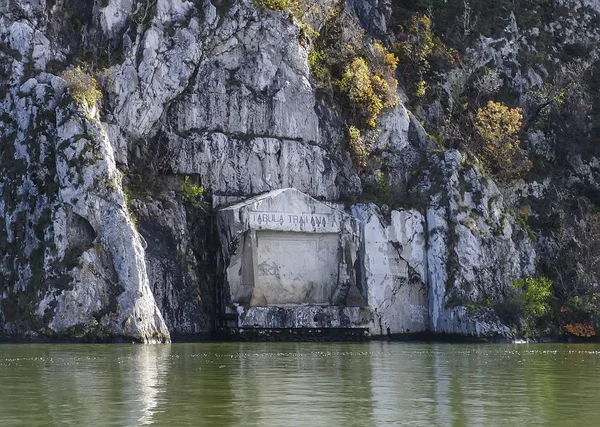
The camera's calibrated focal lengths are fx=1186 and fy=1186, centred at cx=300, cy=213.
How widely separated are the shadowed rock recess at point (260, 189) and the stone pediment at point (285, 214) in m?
0.10

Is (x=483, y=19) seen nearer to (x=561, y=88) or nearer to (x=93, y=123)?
(x=561, y=88)

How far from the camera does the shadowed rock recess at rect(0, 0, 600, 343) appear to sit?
52.3 meters

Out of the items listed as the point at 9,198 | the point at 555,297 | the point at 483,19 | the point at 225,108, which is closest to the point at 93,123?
the point at 9,198

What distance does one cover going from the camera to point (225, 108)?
61.2 metres

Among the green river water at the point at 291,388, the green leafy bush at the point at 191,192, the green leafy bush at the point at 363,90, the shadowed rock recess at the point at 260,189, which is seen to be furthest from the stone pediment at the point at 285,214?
the green river water at the point at 291,388

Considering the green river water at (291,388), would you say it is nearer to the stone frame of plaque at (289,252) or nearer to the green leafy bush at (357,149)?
the stone frame of plaque at (289,252)

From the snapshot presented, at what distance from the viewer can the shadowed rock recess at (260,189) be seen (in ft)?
172

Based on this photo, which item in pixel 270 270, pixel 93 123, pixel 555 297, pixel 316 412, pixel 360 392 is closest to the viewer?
pixel 316 412

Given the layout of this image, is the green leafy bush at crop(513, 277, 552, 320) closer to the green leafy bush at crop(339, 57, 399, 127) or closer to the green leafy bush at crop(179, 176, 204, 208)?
the green leafy bush at crop(339, 57, 399, 127)

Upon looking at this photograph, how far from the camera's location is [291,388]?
89.9 ft

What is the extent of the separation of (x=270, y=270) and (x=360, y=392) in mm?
A: 33127

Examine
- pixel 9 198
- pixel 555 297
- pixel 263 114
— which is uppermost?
pixel 263 114

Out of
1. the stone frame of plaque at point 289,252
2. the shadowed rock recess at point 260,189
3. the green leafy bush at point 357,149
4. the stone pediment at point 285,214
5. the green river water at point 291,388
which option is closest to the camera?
the green river water at point 291,388

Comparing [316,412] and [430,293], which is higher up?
[430,293]
